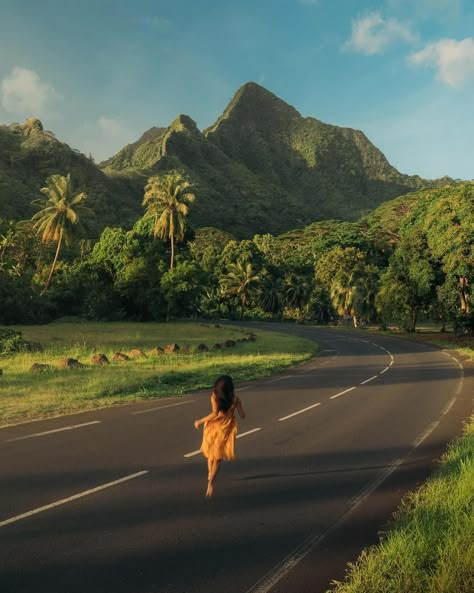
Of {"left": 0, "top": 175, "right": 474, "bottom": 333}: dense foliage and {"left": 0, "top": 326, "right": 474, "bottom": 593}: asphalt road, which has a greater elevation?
{"left": 0, "top": 175, "right": 474, "bottom": 333}: dense foliage

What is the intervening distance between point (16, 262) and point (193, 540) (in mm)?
61799

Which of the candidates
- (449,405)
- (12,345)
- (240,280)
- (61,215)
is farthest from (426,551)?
(240,280)

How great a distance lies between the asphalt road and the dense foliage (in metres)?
25.3

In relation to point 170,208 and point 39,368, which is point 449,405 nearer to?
point 39,368

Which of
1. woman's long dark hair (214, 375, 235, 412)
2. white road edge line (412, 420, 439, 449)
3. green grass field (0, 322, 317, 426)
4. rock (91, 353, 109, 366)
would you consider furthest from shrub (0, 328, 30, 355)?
woman's long dark hair (214, 375, 235, 412)

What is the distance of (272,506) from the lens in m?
6.14

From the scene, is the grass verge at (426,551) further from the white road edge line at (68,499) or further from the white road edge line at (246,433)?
the white road edge line at (246,433)

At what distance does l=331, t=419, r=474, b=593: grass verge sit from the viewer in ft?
12.7

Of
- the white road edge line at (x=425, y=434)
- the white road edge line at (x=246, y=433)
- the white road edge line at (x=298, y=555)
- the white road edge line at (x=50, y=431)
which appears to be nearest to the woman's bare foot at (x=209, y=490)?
the white road edge line at (x=298, y=555)

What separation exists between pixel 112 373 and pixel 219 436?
44.9 feet

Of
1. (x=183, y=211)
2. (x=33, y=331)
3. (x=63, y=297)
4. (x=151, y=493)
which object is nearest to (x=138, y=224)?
(x=183, y=211)

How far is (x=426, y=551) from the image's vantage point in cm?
434

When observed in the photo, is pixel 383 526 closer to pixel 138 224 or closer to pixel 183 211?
pixel 183 211

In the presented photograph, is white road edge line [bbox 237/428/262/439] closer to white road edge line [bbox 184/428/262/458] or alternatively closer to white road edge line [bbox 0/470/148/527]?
white road edge line [bbox 184/428/262/458]
